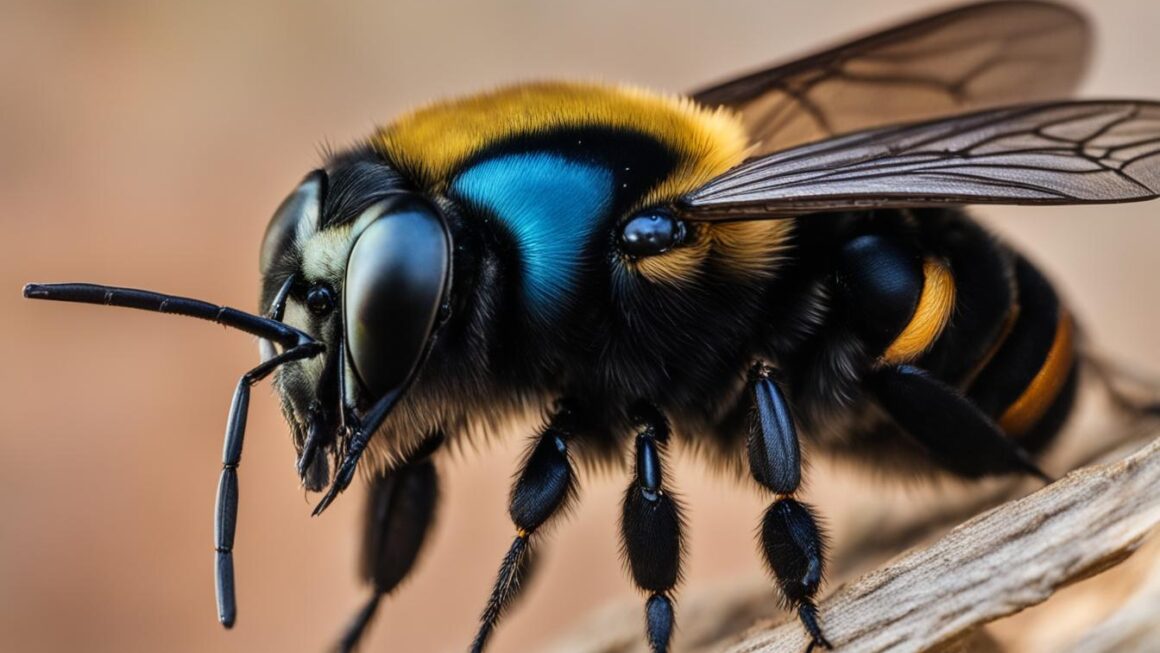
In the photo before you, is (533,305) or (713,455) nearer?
(533,305)

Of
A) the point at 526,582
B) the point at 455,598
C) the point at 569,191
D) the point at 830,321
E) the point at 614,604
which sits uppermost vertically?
the point at 569,191

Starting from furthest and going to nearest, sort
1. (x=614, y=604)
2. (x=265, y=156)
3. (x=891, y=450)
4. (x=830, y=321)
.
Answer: (x=265, y=156), (x=614, y=604), (x=891, y=450), (x=830, y=321)

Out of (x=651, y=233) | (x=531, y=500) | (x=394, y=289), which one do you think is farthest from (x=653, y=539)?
(x=394, y=289)

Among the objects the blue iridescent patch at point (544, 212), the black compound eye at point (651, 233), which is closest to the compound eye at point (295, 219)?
the blue iridescent patch at point (544, 212)

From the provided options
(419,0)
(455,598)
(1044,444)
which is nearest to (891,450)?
(1044,444)

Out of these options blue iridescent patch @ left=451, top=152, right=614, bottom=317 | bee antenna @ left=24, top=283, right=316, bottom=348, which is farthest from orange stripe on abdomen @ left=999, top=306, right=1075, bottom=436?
bee antenna @ left=24, top=283, right=316, bottom=348

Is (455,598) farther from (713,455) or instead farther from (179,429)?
(713,455)

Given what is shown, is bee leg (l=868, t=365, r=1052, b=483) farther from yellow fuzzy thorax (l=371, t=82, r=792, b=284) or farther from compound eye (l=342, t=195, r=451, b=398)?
compound eye (l=342, t=195, r=451, b=398)
